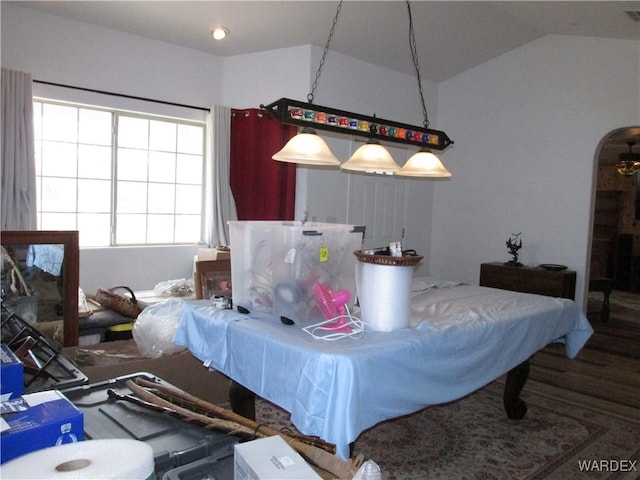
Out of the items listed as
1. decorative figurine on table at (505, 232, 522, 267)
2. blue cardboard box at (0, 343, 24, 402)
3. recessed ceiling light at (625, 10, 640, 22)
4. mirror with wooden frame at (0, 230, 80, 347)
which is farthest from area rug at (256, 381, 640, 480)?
recessed ceiling light at (625, 10, 640, 22)

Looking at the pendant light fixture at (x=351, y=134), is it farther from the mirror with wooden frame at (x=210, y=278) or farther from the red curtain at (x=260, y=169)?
the red curtain at (x=260, y=169)

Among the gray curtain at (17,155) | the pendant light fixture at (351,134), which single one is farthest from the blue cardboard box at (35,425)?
the gray curtain at (17,155)

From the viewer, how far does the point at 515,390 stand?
10.2 ft

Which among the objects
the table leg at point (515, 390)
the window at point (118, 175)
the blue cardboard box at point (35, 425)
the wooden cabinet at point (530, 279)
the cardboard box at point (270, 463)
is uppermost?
the window at point (118, 175)

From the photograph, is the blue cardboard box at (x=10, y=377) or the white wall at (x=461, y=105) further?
the white wall at (x=461, y=105)

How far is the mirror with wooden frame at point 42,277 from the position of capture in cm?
261

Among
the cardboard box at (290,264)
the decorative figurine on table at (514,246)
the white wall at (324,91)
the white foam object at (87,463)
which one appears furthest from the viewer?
the decorative figurine on table at (514,246)

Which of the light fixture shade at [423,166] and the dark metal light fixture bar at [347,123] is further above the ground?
the dark metal light fixture bar at [347,123]

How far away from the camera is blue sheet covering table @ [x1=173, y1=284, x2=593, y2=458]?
162 centimetres

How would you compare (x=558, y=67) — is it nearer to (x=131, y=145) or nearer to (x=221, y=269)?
(x=221, y=269)

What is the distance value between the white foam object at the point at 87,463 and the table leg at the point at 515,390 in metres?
2.67

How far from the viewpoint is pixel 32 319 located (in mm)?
2705

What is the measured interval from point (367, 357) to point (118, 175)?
3.92 m

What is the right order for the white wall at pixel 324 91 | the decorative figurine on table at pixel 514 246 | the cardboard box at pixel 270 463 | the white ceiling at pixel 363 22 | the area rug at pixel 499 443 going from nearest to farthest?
the cardboard box at pixel 270 463
the area rug at pixel 499 443
the white ceiling at pixel 363 22
the white wall at pixel 324 91
the decorative figurine on table at pixel 514 246
